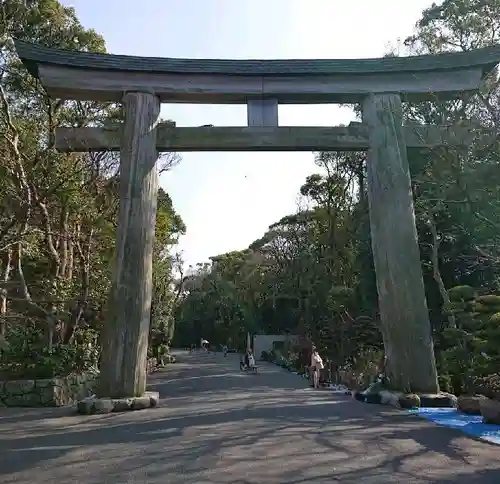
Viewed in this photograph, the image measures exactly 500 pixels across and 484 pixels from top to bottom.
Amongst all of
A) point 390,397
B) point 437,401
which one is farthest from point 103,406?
point 437,401

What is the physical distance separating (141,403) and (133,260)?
2414 millimetres

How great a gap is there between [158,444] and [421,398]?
473cm

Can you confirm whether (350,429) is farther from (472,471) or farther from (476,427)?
(472,471)

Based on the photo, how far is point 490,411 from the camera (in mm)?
7387

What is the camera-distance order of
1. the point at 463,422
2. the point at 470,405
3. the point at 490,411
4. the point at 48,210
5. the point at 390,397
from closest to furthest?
the point at 490,411
the point at 463,422
the point at 470,405
the point at 390,397
the point at 48,210

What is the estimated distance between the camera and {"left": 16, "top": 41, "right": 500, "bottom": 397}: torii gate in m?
9.60

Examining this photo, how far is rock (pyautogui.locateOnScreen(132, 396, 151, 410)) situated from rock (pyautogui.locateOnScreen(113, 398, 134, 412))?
0.08 m

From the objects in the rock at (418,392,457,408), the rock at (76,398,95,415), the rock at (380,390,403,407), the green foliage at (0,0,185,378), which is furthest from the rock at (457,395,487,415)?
the green foliage at (0,0,185,378)

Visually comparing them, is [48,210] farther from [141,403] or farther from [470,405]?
[470,405]

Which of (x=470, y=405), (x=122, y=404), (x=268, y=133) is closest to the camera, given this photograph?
(x=470, y=405)

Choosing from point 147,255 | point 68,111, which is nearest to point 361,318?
point 147,255

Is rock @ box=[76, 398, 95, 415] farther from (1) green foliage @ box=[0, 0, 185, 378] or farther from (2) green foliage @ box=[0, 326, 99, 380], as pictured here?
(2) green foliage @ box=[0, 326, 99, 380]

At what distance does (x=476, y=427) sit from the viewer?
→ 717cm

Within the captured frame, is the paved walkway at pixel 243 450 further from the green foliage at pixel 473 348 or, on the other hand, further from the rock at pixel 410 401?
the green foliage at pixel 473 348
